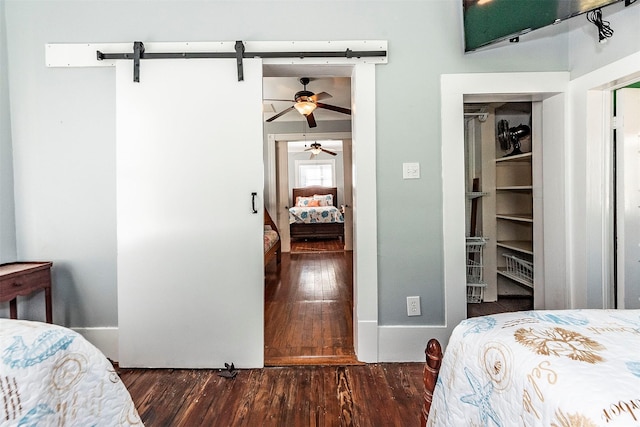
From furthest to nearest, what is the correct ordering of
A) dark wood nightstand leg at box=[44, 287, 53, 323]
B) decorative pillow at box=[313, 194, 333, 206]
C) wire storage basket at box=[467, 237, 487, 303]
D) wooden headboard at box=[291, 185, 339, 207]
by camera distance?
wooden headboard at box=[291, 185, 339, 207], decorative pillow at box=[313, 194, 333, 206], wire storage basket at box=[467, 237, 487, 303], dark wood nightstand leg at box=[44, 287, 53, 323]

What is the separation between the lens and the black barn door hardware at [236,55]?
186cm

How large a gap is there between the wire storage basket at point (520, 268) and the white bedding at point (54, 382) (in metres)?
Answer: 2.95

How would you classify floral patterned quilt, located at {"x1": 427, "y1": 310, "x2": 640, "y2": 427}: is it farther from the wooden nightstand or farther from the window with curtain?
the window with curtain

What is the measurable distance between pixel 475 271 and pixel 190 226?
8.14ft

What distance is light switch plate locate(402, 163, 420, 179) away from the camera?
1963mm

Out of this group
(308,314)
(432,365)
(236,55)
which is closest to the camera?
(432,365)

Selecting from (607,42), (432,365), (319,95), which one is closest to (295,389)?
(432,365)

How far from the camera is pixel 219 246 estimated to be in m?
1.91

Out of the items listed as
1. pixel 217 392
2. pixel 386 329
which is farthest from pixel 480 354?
pixel 217 392

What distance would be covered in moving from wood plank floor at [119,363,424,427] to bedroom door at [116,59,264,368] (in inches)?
5.0

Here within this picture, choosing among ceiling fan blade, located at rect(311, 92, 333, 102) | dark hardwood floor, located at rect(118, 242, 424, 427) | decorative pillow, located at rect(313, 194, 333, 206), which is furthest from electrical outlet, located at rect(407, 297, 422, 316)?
decorative pillow, located at rect(313, 194, 333, 206)

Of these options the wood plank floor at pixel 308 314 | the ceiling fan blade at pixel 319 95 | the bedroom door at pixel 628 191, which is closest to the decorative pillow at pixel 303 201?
the wood plank floor at pixel 308 314

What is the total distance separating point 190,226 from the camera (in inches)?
75.4

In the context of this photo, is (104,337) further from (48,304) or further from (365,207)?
(365,207)
